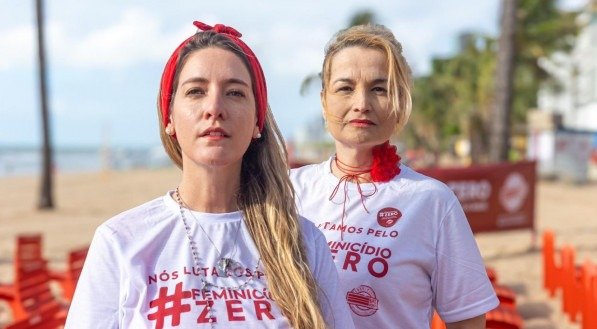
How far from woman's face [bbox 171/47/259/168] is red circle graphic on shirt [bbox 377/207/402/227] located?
78cm

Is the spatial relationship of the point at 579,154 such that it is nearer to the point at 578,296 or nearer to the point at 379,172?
the point at 578,296

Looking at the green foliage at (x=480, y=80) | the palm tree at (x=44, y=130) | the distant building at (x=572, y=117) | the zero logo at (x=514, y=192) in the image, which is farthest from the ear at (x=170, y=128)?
the distant building at (x=572, y=117)

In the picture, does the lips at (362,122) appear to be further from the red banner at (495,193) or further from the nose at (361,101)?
the red banner at (495,193)

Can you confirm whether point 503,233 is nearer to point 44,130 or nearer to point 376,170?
point 44,130

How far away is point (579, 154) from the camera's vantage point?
29.0 m

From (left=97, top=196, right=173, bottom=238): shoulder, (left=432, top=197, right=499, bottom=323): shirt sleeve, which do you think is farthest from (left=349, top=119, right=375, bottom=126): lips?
(left=97, top=196, right=173, bottom=238): shoulder

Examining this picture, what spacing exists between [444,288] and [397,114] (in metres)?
0.61

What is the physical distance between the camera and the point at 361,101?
8.48 feet

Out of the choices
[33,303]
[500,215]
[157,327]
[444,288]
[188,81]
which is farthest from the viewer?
[500,215]

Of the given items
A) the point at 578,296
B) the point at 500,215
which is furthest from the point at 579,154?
the point at 578,296

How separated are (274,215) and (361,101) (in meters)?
0.78

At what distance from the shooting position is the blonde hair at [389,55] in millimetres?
2578

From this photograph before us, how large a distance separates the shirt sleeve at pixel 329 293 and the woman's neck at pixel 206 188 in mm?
266

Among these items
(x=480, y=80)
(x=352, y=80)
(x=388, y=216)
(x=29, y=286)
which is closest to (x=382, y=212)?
(x=388, y=216)
